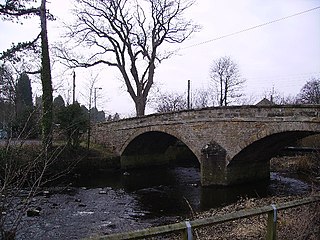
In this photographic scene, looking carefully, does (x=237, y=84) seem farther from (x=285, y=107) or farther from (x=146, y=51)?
(x=285, y=107)

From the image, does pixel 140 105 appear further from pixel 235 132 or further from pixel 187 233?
pixel 187 233

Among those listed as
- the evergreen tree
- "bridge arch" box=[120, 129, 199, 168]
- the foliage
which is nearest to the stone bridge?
"bridge arch" box=[120, 129, 199, 168]

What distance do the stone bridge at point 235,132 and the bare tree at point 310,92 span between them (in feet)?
75.5

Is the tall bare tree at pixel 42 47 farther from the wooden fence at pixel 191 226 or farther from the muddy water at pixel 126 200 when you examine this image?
the wooden fence at pixel 191 226

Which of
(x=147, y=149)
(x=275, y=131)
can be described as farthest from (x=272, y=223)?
(x=147, y=149)

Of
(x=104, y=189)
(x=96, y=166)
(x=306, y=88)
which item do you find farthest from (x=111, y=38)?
(x=306, y=88)

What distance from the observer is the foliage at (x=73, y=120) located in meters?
17.6

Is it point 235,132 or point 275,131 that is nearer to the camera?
point 275,131

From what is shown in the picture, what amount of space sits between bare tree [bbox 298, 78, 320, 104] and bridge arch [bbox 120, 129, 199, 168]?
800 inches

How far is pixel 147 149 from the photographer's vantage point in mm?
22031

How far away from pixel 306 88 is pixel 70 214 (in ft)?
121

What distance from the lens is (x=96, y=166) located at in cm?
1869

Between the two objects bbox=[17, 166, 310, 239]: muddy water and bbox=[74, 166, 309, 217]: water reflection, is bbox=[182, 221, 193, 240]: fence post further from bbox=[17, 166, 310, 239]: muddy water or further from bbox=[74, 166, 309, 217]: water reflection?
bbox=[74, 166, 309, 217]: water reflection

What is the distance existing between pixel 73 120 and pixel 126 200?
21.6 ft
